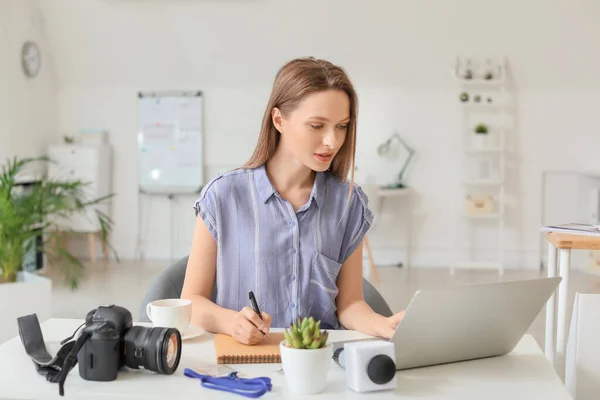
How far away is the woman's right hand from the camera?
158cm

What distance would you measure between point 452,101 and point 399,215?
1.05 meters

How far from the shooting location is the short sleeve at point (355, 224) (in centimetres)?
199

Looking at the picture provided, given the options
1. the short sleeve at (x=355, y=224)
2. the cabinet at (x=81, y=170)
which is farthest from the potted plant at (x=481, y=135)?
the short sleeve at (x=355, y=224)

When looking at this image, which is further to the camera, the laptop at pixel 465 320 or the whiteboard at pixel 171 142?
the whiteboard at pixel 171 142

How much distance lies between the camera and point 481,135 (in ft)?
20.9

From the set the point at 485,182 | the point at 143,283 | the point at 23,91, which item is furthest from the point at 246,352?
the point at 23,91

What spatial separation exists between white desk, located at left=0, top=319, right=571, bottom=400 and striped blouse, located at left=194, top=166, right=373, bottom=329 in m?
0.36

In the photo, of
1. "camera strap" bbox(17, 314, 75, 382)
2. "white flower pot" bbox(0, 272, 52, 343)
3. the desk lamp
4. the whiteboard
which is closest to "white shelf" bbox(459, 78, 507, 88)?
the desk lamp

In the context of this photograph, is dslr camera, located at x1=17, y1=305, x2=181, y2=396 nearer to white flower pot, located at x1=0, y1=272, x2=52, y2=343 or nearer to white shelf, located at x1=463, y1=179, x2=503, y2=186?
white flower pot, located at x1=0, y1=272, x2=52, y2=343

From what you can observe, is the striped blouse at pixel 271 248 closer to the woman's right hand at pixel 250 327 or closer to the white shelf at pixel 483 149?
the woman's right hand at pixel 250 327

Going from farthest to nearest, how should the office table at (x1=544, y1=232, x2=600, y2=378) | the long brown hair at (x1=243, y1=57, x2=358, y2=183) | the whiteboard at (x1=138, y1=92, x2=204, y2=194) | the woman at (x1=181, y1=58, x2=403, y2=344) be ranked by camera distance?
1. the whiteboard at (x1=138, y1=92, x2=204, y2=194)
2. the office table at (x1=544, y1=232, x2=600, y2=378)
3. the woman at (x1=181, y1=58, x2=403, y2=344)
4. the long brown hair at (x1=243, y1=57, x2=358, y2=183)

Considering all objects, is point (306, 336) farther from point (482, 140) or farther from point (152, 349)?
point (482, 140)

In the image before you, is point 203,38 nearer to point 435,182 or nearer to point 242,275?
point 435,182

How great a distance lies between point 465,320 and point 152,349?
0.56 metres
